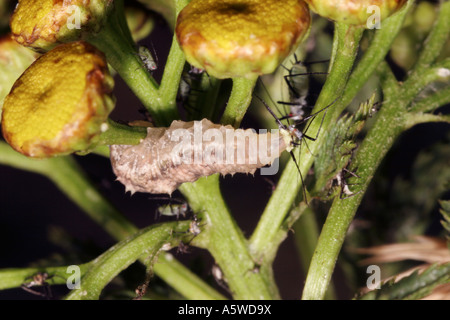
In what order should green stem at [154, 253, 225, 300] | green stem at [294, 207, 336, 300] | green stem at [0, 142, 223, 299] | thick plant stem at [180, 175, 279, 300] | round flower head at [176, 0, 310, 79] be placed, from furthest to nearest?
green stem at [294, 207, 336, 300] → green stem at [0, 142, 223, 299] → green stem at [154, 253, 225, 300] → thick plant stem at [180, 175, 279, 300] → round flower head at [176, 0, 310, 79]

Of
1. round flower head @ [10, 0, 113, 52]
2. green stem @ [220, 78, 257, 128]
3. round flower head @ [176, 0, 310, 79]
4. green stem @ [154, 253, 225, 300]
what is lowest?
green stem @ [154, 253, 225, 300]

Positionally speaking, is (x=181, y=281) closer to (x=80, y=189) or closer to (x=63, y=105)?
(x=80, y=189)

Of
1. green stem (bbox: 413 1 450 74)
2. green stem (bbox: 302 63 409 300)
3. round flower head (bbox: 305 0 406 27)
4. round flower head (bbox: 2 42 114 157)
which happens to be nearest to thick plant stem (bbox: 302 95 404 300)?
green stem (bbox: 302 63 409 300)

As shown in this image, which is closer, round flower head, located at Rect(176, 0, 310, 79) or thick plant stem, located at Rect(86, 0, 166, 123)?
round flower head, located at Rect(176, 0, 310, 79)

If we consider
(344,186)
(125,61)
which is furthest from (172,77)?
(344,186)

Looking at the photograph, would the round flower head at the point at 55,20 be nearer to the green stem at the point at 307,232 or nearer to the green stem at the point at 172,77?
the green stem at the point at 172,77

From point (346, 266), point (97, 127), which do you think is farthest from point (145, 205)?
point (97, 127)

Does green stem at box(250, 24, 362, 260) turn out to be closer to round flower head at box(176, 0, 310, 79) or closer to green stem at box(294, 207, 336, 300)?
round flower head at box(176, 0, 310, 79)
